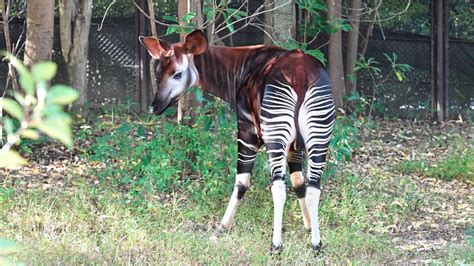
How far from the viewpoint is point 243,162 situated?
4.93m

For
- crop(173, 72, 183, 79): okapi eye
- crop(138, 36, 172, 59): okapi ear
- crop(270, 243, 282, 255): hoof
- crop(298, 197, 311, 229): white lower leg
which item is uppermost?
crop(138, 36, 172, 59): okapi ear

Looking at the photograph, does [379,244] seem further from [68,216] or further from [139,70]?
[139,70]

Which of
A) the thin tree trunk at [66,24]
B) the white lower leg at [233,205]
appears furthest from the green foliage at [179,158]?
the thin tree trunk at [66,24]

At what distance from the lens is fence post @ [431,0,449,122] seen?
1058 cm

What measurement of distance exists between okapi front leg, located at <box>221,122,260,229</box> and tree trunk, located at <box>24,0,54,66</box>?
11.7 feet

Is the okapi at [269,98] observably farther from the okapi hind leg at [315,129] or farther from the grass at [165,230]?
the grass at [165,230]

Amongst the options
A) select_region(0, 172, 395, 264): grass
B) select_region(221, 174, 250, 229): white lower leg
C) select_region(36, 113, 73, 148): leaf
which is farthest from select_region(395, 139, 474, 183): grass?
select_region(36, 113, 73, 148): leaf

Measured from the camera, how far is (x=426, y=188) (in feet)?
21.7

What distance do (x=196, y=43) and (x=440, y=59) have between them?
6.52 meters

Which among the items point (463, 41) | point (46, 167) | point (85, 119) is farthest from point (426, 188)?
point (463, 41)

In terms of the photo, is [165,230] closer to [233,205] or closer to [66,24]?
[233,205]

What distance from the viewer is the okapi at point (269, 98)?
4.45m

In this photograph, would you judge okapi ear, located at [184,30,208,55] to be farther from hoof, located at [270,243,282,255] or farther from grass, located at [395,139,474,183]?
grass, located at [395,139,474,183]

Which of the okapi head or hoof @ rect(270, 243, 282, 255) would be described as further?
the okapi head
